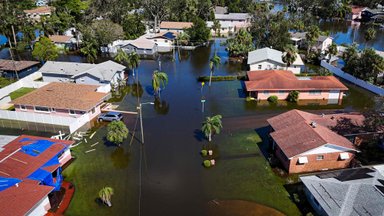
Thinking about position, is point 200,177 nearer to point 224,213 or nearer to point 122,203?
point 224,213

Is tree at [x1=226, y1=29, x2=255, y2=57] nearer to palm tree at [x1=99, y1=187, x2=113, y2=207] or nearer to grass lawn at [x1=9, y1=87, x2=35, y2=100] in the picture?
grass lawn at [x1=9, y1=87, x2=35, y2=100]

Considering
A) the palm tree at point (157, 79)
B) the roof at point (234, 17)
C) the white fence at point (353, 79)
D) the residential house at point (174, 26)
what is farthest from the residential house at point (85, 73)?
the roof at point (234, 17)

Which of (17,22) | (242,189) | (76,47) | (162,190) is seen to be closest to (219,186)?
(242,189)

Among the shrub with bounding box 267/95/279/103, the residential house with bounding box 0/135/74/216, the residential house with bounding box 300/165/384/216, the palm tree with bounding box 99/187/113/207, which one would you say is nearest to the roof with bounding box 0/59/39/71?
the residential house with bounding box 0/135/74/216

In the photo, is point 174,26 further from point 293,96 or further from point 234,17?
point 293,96

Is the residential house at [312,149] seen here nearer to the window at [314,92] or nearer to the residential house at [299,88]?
the residential house at [299,88]

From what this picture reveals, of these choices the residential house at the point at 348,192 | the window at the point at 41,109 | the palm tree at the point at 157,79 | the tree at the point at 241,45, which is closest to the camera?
the residential house at the point at 348,192
